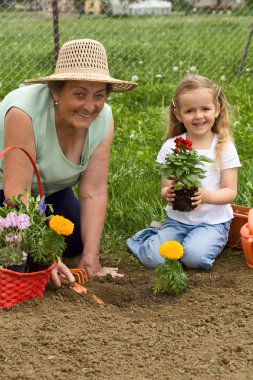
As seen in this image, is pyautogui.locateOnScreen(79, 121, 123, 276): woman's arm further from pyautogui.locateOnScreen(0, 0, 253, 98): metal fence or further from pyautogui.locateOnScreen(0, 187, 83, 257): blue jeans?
pyautogui.locateOnScreen(0, 0, 253, 98): metal fence

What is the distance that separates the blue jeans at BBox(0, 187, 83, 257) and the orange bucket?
0.89 metres

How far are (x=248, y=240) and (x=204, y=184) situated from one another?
1.32ft

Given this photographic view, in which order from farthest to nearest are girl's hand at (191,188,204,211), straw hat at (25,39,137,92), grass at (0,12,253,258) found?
grass at (0,12,253,258) < girl's hand at (191,188,204,211) < straw hat at (25,39,137,92)

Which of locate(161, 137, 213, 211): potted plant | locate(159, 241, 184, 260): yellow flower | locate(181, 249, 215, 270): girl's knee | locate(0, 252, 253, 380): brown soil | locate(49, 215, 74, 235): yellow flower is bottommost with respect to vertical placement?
locate(0, 252, 253, 380): brown soil

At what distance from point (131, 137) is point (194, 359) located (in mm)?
2909

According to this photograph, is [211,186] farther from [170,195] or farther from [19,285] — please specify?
[19,285]

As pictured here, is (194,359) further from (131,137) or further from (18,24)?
(18,24)

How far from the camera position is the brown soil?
2721mm

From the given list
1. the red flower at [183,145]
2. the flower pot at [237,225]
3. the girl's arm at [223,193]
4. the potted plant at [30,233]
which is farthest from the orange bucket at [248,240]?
the potted plant at [30,233]

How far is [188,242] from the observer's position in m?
4.03

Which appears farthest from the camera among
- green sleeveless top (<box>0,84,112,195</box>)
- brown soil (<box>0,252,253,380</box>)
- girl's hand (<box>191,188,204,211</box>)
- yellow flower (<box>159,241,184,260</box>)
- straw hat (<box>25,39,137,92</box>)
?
girl's hand (<box>191,188,204,211</box>)

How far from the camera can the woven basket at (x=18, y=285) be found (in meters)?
3.16

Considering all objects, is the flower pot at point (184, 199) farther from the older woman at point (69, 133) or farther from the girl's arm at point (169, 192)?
the older woman at point (69, 133)

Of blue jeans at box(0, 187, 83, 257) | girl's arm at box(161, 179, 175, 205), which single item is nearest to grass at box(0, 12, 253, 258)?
blue jeans at box(0, 187, 83, 257)
